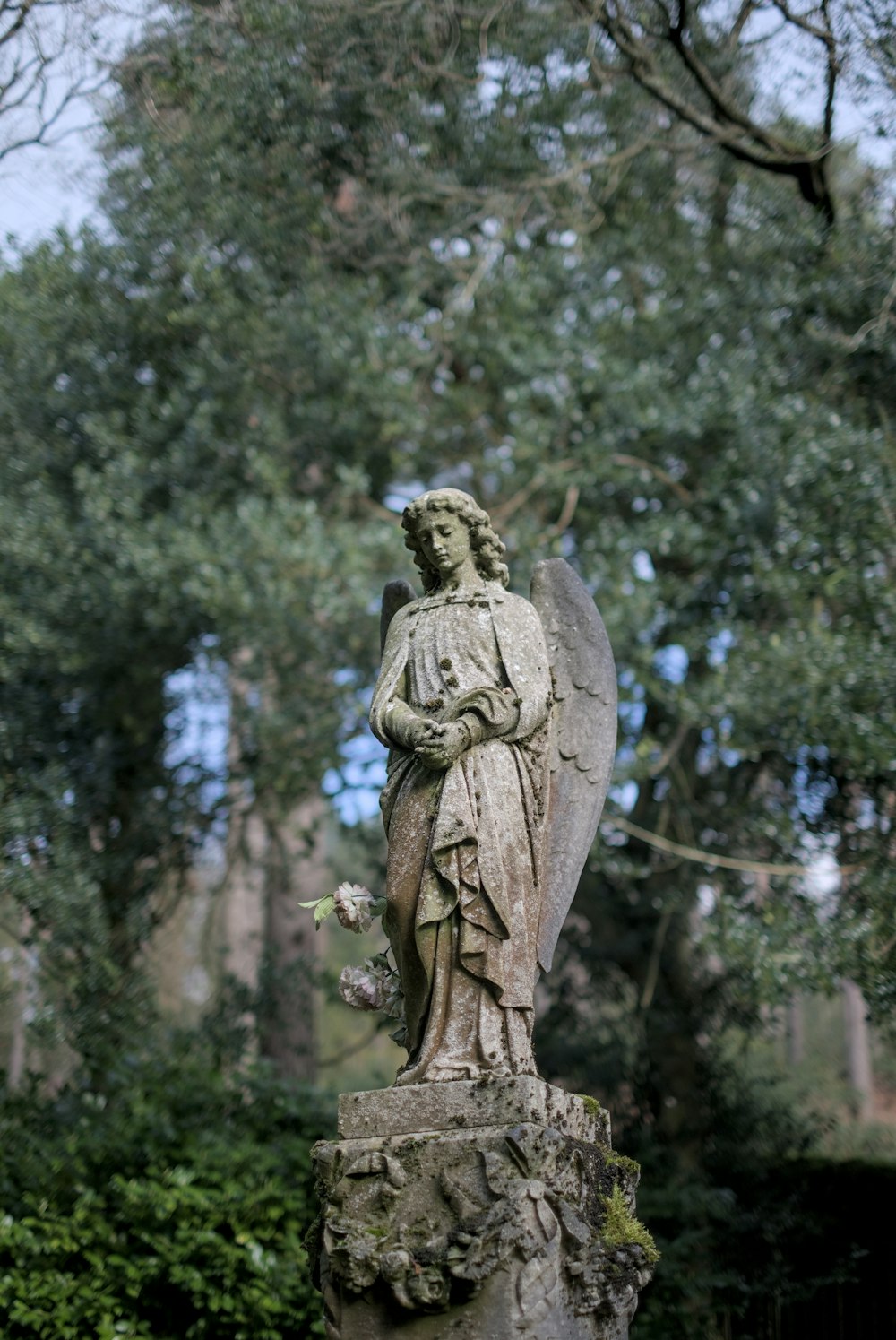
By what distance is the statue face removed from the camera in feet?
18.8

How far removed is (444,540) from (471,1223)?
2.55 meters

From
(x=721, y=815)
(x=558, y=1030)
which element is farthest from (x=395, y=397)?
(x=558, y=1030)

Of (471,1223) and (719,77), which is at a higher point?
(719,77)

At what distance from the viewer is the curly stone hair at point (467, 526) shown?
574cm

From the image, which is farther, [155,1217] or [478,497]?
[478,497]

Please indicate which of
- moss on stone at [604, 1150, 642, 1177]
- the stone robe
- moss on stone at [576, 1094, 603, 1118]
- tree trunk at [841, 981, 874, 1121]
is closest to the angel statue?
the stone robe

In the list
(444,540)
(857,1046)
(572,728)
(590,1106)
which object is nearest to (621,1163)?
(590,1106)

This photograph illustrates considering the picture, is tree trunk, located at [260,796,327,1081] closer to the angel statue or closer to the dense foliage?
the dense foliage

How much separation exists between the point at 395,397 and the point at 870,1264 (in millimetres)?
7462

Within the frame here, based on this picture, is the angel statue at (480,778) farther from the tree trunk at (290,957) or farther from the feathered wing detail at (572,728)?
→ the tree trunk at (290,957)

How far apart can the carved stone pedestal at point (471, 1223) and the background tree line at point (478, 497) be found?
15.5ft

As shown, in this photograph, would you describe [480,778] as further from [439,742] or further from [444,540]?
[444,540]

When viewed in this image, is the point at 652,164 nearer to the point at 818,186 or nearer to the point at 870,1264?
the point at 818,186

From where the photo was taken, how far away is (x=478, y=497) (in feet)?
40.9
